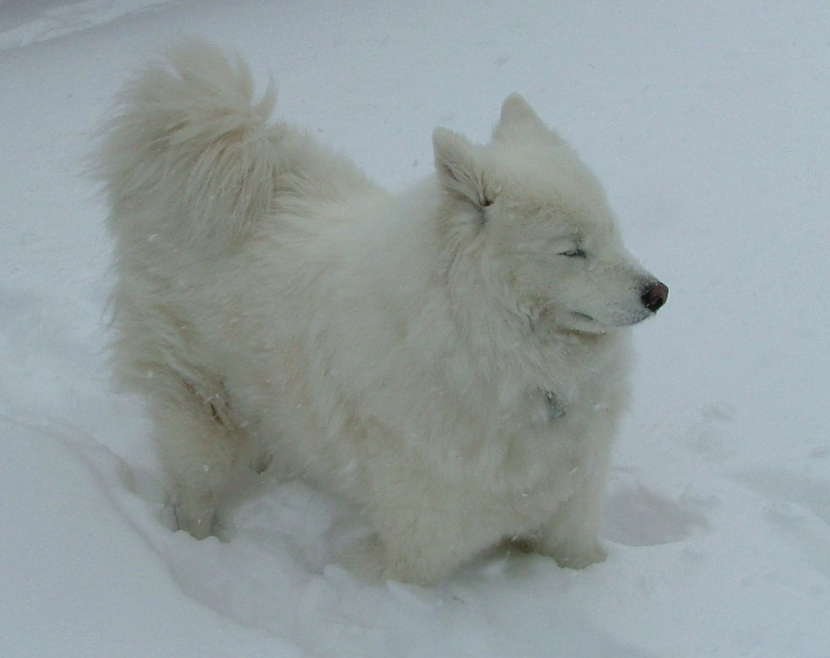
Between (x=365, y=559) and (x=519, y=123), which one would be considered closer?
(x=519, y=123)

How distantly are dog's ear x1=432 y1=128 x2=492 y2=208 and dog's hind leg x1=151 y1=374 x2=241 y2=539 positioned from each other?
4.62ft

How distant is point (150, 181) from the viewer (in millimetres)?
3275

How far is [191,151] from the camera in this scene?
3.20 meters

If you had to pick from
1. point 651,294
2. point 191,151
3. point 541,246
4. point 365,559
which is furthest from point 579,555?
point 191,151

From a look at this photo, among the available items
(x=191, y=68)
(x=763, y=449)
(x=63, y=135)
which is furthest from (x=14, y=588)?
(x=63, y=135)

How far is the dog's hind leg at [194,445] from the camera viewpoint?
329 centimetres

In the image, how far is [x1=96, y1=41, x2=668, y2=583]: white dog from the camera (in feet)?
7.98

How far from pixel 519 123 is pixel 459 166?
22.7 inches

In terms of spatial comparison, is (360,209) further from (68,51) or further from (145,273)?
(68,51)

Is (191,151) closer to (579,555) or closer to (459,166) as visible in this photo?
(459,166)

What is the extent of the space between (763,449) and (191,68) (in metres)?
2.69

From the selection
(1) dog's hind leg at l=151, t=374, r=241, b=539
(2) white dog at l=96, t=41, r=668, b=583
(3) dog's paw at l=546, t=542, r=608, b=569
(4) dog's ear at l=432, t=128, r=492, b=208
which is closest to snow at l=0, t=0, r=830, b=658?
(3) dog's paw at l=546, t=542, r=608, b=569

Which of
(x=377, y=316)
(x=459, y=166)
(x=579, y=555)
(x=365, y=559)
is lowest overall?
(x=365, y=559)

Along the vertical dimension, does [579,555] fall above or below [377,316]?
below
